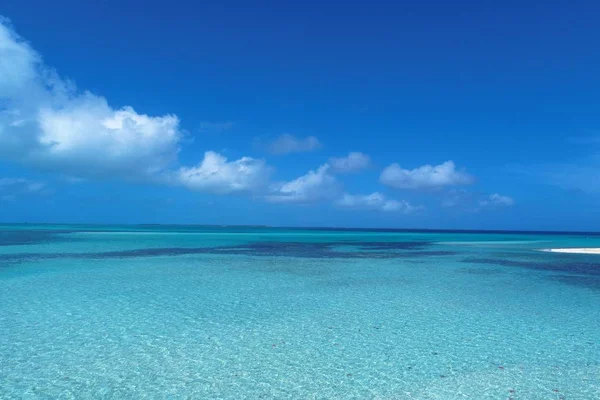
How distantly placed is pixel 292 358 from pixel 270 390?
64.7 inches

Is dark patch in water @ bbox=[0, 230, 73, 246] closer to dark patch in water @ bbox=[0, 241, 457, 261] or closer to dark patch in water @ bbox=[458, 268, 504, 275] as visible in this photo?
dark patch in water @ bbox=[0, 241, 457, 261]

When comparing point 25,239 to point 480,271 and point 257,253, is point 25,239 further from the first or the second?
point 480,271

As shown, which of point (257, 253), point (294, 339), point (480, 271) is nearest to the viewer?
point (294, 339)

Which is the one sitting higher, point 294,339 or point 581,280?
point 581,280

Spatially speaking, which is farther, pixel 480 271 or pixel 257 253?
pixel 257 253

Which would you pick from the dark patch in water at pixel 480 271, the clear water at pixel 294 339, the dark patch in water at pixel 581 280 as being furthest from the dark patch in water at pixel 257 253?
the dark patch in water at pixel 581 280

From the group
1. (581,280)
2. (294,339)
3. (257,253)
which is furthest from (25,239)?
(581,280)

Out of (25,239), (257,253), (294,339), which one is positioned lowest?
(294,339)

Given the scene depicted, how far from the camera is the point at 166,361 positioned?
847 centimetres

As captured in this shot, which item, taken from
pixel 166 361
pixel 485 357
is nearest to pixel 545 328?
pixel 485 357

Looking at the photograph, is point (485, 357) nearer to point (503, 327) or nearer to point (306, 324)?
point (503, 327)

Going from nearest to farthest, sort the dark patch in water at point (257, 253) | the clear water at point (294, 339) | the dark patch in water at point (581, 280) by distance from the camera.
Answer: the clear water at point (294, 339) < the dark patch in water at point (581, 280) < the dark patch in water at point (257, 253)

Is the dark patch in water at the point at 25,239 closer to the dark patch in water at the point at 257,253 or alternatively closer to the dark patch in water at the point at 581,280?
the dark patch in water at the point at 257,253

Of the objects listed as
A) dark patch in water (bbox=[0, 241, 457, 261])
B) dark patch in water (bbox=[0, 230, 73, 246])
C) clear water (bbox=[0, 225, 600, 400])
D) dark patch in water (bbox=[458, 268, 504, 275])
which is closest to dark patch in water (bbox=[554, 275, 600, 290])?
clear water (bbox=[0, 225, 600, 400])
